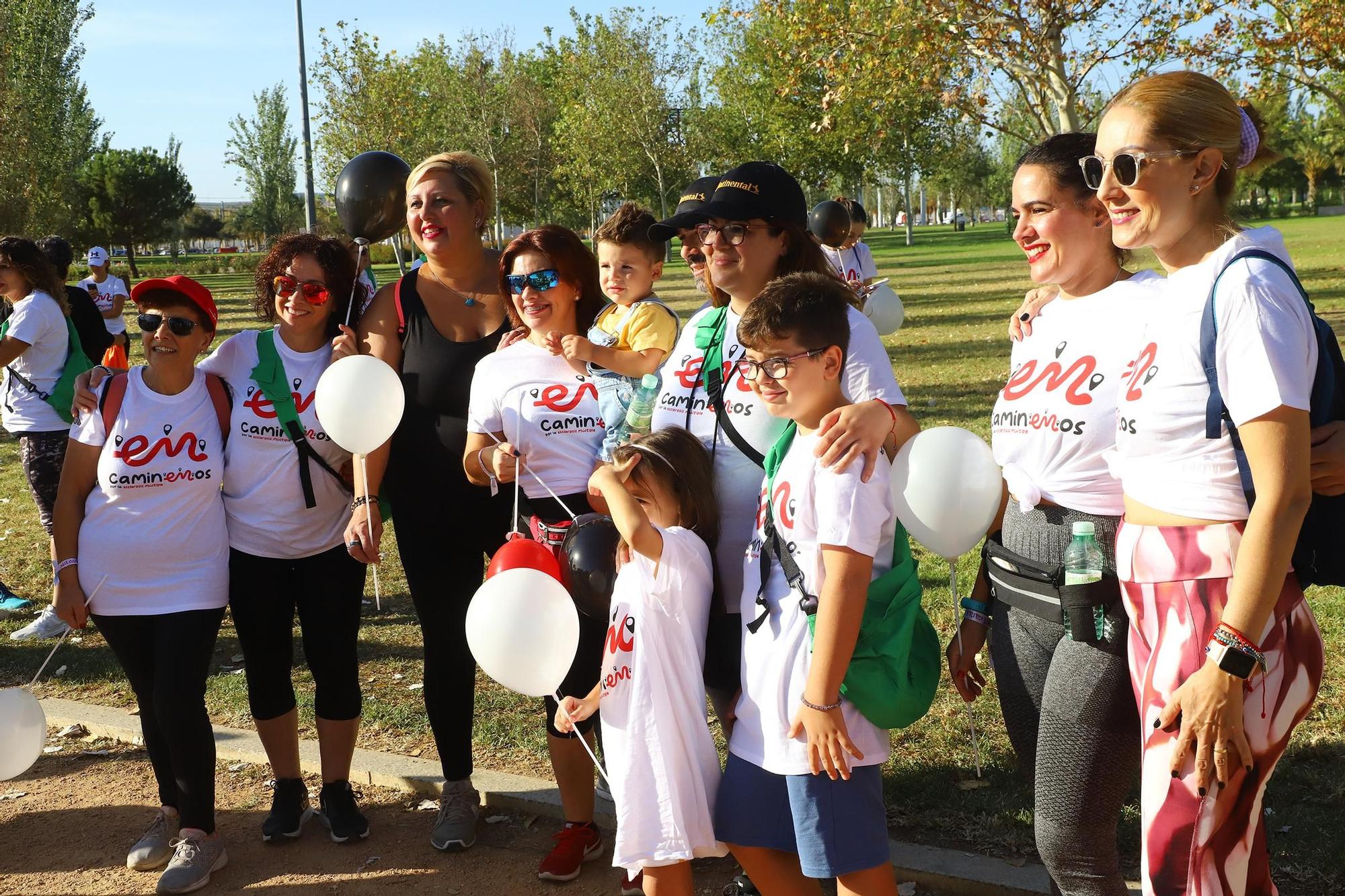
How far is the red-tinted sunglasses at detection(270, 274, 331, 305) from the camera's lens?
3.94 metres

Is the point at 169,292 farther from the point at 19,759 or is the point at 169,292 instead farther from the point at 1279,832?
the point at 1279,832

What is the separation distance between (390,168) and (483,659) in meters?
2.23

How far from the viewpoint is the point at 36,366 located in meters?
6.84

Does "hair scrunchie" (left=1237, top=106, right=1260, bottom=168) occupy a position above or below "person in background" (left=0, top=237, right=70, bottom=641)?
above

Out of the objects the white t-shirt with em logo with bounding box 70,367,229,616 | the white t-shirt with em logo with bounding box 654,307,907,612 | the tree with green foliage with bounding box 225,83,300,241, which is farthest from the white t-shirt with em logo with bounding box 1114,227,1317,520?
the tree with green foliage with bounding box 225,83,300,241

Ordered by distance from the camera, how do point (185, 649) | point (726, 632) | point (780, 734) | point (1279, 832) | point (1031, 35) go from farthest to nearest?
point (1031, 35)
point (185, 649)
point (1279, 832)
point (726, 632)
point (780, 734)

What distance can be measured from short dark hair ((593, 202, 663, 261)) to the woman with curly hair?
0.95 meters

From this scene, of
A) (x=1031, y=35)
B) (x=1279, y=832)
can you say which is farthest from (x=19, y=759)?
(x=1031, y=35)

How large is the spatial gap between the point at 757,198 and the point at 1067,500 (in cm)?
116

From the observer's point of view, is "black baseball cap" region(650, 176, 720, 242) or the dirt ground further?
the dirt ground

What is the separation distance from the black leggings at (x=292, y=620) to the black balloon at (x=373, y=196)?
4.35 feet

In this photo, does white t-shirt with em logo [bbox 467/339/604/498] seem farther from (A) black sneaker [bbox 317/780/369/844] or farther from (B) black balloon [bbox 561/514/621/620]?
(A) black sneaker [bbox 317/780/369/844]

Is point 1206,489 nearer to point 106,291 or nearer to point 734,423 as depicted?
point 734,423

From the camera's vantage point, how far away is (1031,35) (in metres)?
15.2
